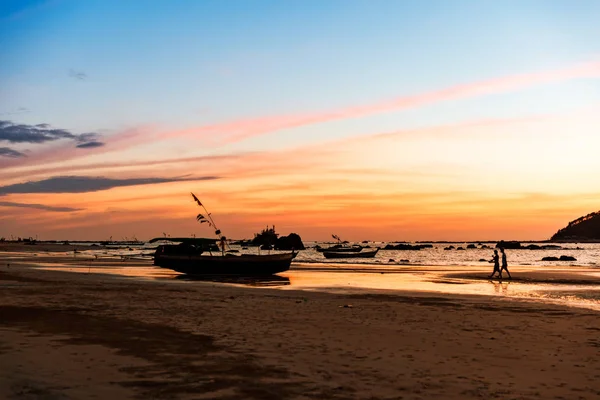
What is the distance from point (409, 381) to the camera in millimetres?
10969

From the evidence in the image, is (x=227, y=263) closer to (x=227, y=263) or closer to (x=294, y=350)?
(x=227, y=263)

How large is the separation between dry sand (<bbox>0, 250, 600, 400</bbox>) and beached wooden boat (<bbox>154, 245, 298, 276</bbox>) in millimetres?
21484

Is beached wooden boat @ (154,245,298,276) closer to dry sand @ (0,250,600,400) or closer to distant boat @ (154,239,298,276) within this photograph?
distant boat @ (154,239,298,276)

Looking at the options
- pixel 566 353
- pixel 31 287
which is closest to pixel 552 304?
pixel 566 353

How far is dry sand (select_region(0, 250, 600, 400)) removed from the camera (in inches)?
407

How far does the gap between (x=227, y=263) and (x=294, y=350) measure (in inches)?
1303

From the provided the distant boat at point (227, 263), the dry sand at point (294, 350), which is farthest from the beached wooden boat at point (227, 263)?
the dry sand at point (294, 350)

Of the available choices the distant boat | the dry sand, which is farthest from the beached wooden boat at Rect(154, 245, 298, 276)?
the dry sand

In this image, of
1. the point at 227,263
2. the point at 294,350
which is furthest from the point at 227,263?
the point at 294,350

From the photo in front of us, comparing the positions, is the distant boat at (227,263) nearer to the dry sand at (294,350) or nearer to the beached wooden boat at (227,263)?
the beached wooden boat at (227,263)

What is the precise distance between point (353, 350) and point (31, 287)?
969 inches

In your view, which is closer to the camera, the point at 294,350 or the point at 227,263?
the point at 294,350

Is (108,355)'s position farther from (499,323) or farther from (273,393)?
(499,323)

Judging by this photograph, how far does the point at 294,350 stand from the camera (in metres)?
14.0
